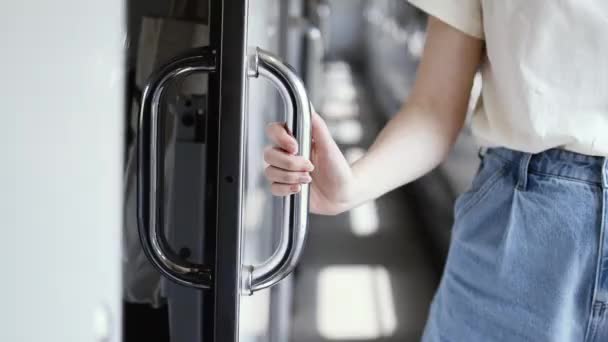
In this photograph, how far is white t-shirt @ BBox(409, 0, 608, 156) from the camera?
728 mm

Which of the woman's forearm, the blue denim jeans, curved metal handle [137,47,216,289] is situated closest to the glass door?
curved metal handle [137,47,216,289]

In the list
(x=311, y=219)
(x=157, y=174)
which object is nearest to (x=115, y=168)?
(x=157, y=174)

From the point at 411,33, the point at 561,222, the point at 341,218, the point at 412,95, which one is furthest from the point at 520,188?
the point at 411,33

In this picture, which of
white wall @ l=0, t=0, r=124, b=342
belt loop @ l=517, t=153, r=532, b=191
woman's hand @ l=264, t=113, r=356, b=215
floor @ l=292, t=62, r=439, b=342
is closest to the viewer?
white wall @ l=0, t=0, r=124, b=342

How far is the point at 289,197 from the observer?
25.8 inches

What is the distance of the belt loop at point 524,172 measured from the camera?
792mm

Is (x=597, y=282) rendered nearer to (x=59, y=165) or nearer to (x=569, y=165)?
(x=569, y=165)

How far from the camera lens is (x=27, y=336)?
58cm

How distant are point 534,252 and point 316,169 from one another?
296 millimetres

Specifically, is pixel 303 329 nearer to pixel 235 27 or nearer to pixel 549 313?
pixel 549 313

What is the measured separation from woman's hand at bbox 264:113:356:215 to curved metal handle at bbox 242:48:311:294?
10 mm

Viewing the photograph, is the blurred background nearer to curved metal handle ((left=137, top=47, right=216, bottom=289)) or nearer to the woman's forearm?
curved metal handle ((left=137, top=47, right=216, bottom=289))

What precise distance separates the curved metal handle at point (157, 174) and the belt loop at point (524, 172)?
1.37 feet

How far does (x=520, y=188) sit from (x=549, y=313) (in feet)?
0.53
